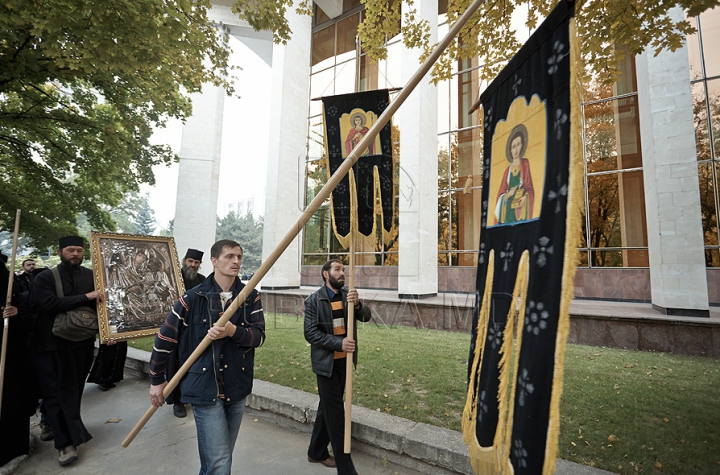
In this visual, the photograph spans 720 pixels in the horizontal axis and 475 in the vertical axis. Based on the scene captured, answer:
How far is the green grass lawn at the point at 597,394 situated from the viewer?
324 cm

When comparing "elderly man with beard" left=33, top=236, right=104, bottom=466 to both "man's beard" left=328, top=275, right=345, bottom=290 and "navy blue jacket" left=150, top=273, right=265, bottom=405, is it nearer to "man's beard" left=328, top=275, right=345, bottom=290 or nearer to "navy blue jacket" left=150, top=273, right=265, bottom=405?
"navy blue jacket" left=150, top=273, right=265, bottom=405

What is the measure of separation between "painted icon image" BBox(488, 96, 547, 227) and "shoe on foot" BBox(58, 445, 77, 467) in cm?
474

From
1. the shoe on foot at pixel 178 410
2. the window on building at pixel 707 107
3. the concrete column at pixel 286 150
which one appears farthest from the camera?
the concrete column at pixel 286 150

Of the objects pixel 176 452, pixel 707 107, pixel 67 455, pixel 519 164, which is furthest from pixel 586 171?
pixel 67 455

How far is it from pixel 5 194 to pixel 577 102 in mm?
11817

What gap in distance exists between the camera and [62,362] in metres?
3.83

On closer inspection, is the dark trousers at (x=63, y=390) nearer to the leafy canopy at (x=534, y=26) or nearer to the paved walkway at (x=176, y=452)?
the paved walkway at (x=176, y=452)

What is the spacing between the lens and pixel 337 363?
3.51 meters

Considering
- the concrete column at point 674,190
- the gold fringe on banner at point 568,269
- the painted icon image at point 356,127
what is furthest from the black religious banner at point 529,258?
the concrete column at point 674,190

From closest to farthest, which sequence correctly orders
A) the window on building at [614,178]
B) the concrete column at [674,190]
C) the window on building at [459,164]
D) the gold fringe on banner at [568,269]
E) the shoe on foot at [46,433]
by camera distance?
the gold fringe on banner at [568,269] < the shoe on foot at [46,433] < the concrete column at [674,190] < the window on building at [614,178] < the window on building at [459,164]

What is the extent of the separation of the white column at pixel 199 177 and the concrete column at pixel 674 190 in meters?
18.5

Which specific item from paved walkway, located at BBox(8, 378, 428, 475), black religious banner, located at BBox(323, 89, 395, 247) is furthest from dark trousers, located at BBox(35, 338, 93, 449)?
black religious banner, located at BBox(323, 89, 395, 247)

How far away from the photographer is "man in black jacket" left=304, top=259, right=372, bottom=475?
3.21m

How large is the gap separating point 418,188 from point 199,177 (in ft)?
41.6
